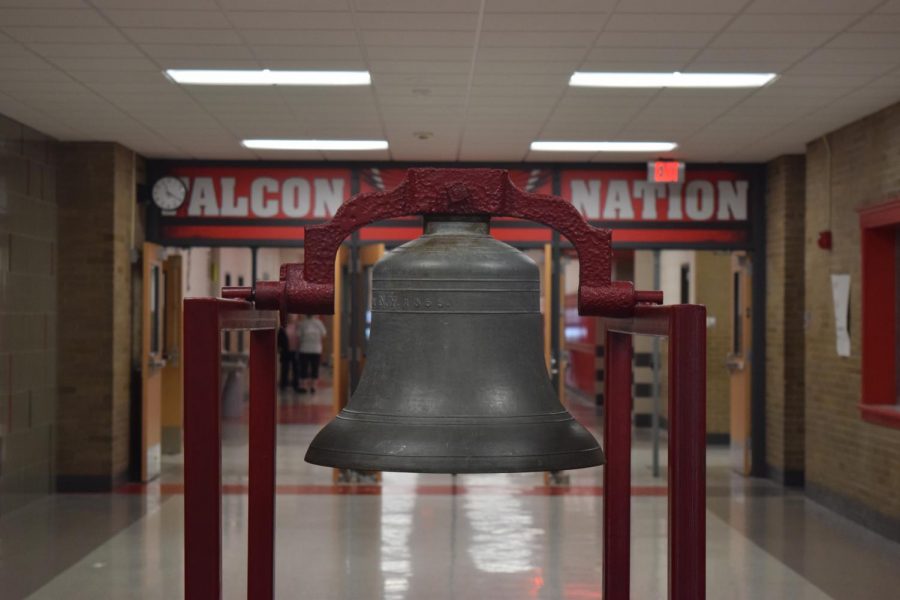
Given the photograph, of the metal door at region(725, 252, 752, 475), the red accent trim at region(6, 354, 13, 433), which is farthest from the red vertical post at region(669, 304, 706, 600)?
the metal door at region(725, 252, 752, 475)

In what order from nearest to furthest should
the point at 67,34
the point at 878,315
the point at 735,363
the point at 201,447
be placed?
the point at 201,447, the point at 67,34, the point at 878,315, the point at 735,363

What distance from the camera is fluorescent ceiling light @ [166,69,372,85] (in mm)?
6548

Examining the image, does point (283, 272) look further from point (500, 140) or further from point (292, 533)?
point (500, 140)

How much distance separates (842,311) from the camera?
8.24 meters

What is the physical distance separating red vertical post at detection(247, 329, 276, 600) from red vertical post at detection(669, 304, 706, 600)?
117cm

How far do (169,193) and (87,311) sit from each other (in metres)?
1.43

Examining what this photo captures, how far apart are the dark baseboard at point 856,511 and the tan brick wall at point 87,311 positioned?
5807 millimetres

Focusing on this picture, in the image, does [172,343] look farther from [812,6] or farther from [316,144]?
[812,6]

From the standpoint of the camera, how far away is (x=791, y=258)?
963cm

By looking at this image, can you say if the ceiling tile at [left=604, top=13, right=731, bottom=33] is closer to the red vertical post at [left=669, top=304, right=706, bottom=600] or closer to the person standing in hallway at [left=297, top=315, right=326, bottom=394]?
the red vertical post at [left=669, top=304, right=706, bottom=600]

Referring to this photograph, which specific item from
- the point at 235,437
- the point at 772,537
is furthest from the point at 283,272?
the point at 235,437

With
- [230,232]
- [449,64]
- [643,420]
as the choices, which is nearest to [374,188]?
[230,232]

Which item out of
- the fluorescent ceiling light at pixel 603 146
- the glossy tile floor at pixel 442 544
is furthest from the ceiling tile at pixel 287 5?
the fluorescent ceiling light at pixel 603 146

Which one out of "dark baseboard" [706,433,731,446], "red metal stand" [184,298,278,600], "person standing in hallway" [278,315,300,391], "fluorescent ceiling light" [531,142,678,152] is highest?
"fluorescent ceiling light" [531,142,678,152]
